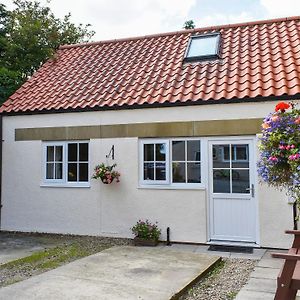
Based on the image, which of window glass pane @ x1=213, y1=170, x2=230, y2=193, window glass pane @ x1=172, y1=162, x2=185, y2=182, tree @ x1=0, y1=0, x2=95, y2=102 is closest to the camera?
window glass pane @ x1=213, y1=170, x2=230, y2=193

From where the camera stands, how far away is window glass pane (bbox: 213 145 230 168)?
26.4 feet

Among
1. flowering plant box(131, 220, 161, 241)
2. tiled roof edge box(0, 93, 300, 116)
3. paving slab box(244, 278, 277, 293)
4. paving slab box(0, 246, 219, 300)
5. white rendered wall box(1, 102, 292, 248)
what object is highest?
tiled roof edge box(0, 93, 300, 116)

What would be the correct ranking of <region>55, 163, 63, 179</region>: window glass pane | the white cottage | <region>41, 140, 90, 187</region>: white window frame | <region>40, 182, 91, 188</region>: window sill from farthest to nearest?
<region>55, 163, 63, 179</region>: window glass pane → <region>41, 140, 90, 187</region>: white window frame → <region>40, 182, 91, 188</region>: window sill → the white cottage

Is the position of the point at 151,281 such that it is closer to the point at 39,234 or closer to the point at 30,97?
the point at 39,234

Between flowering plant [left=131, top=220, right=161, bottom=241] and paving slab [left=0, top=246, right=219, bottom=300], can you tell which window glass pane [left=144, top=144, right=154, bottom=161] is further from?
paving slab [left=0, top=246, right=219, bottom=300]

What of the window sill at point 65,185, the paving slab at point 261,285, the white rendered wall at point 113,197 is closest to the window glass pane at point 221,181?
the white rendered wall at point 113,197

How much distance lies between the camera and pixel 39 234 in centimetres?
931

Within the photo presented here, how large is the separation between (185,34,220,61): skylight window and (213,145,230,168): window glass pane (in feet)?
9.36

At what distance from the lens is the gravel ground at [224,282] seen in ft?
16.1

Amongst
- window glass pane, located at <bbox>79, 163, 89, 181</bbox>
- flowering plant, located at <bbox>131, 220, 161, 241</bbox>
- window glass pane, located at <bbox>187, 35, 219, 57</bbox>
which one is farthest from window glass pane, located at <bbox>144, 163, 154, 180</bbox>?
window glass pane, located at <bbox>187, 35, 219, 57</bbox>

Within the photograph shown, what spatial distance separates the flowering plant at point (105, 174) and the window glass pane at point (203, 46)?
391 centimetres

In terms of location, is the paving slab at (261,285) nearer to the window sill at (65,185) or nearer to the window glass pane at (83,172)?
the window sill at (65,185)

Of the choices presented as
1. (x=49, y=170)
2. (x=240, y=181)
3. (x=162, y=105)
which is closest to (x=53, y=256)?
(x=49, y=170)

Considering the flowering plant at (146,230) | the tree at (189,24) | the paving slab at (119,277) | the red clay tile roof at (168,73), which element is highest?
the tree at (189,24)
